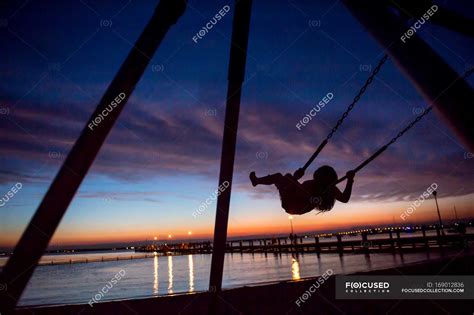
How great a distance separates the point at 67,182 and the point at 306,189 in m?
3.29

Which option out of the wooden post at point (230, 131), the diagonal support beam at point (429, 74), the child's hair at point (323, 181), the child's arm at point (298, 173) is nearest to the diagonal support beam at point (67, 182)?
the wooden post at point (230, 131)

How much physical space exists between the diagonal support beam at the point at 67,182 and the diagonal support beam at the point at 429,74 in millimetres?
1454

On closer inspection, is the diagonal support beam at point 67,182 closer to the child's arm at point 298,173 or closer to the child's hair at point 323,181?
A: the child's arm at point 298,173

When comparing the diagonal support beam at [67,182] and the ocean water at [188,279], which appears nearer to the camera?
the diagonal support beam at [67,182]

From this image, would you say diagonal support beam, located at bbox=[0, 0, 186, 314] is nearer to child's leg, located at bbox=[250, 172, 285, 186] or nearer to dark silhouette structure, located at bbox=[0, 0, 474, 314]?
dark silhouette structure, located at bbox=[0, 0, 474, 314]

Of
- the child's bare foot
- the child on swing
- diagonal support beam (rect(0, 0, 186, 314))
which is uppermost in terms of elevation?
the child's bare foot

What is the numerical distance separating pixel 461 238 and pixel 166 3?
2068 cm

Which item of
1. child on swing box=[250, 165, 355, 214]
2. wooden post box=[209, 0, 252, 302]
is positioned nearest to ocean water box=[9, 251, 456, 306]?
child on swing box=[250, 165, 355, 214]

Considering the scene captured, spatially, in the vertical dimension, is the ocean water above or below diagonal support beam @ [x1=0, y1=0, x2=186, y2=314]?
above

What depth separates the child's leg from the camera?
466 centimetres

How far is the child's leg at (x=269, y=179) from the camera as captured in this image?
15.3ft

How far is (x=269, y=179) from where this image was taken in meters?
4.79

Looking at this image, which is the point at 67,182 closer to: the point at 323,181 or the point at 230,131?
the point at 230,131

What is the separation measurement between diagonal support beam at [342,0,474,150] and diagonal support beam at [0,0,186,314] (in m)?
1.45
